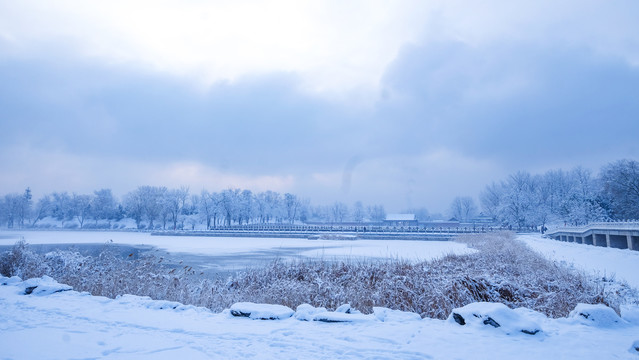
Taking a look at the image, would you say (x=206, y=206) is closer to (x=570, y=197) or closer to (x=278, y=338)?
(x=570, y=197)

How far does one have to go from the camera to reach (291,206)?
4702 inches

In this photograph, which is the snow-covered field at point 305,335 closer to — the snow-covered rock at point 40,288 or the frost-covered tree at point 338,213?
the snow-covered rock at point 40,288

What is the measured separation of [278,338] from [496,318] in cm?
333

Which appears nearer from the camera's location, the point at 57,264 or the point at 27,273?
the point at 27,273

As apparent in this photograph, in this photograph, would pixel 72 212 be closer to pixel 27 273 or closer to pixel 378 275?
pixel 27 273

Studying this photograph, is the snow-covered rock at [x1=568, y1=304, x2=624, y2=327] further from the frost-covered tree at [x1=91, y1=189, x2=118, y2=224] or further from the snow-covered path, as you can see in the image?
the frost-covered tree at [x1=91, y1=189, x2=118, y2=224]

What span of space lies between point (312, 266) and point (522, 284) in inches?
323

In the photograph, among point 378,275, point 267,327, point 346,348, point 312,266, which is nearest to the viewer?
point 346,348

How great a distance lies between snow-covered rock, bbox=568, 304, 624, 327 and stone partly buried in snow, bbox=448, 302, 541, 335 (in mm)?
953

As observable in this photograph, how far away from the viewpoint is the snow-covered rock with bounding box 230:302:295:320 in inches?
259

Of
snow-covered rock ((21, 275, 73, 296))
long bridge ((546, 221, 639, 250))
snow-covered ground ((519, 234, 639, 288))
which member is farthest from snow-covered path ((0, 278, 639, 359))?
long bridge ((546, 221, 639, 250))

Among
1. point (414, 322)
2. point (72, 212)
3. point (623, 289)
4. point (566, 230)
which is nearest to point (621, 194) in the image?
point (566, 230)

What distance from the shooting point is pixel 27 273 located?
13289mm

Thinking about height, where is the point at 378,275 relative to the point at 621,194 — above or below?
below
